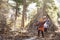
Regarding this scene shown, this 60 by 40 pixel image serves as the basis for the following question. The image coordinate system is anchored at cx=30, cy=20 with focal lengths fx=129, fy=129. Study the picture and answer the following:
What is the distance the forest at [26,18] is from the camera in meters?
1.99

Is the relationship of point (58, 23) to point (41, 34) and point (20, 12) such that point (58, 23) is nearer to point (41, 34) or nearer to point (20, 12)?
point (41, 34)

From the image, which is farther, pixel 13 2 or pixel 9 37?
pixel 13 2

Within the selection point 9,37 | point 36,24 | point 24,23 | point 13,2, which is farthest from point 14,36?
point 13,2

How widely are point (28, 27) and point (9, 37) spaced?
329 millimetres

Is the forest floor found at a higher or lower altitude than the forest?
lower

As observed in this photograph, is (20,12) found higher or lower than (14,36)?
higher

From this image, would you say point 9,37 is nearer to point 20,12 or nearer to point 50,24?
point 20,12

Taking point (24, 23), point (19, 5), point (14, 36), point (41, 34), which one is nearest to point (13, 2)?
point (19, 5)

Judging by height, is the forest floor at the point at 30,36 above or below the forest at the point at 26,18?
below

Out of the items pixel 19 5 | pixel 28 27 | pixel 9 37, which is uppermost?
pixel 19 5

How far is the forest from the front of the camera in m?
1.99

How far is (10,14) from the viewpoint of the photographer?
204 centimetres

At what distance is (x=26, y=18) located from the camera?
2.04m

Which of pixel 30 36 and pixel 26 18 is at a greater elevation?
pixel 26 18
